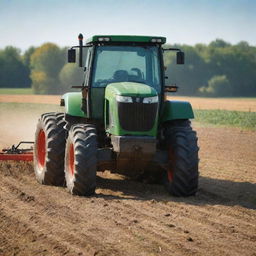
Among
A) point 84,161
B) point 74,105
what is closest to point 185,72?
point 74,105

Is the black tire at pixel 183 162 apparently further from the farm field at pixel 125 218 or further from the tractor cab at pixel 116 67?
the tractor cab at pixel 116 67

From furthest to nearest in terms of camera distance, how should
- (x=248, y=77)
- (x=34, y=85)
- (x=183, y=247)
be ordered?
(x=248, y=77), (x=34, y=85), (x=183, y=247)

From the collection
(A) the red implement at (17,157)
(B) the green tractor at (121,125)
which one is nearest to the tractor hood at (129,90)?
(B) the green tractor at (121,125)

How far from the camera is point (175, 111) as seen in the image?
1049 cm

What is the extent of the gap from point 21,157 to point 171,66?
70386mm

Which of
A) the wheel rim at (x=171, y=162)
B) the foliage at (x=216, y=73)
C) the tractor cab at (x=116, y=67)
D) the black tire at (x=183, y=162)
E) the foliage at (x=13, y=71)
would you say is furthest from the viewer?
the foliage at (x=13, y=71)

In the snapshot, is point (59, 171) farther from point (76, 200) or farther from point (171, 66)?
A: point (171, 66)

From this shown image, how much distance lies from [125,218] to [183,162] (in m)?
1.90

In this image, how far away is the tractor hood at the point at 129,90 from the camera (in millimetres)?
9781

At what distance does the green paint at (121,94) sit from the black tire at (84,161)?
33 centimetres

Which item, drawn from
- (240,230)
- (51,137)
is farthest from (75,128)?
(240,230)

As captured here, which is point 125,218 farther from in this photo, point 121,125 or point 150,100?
point 150,100

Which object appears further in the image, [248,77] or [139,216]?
[248,77]

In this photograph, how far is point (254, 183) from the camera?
1177 centimetres
